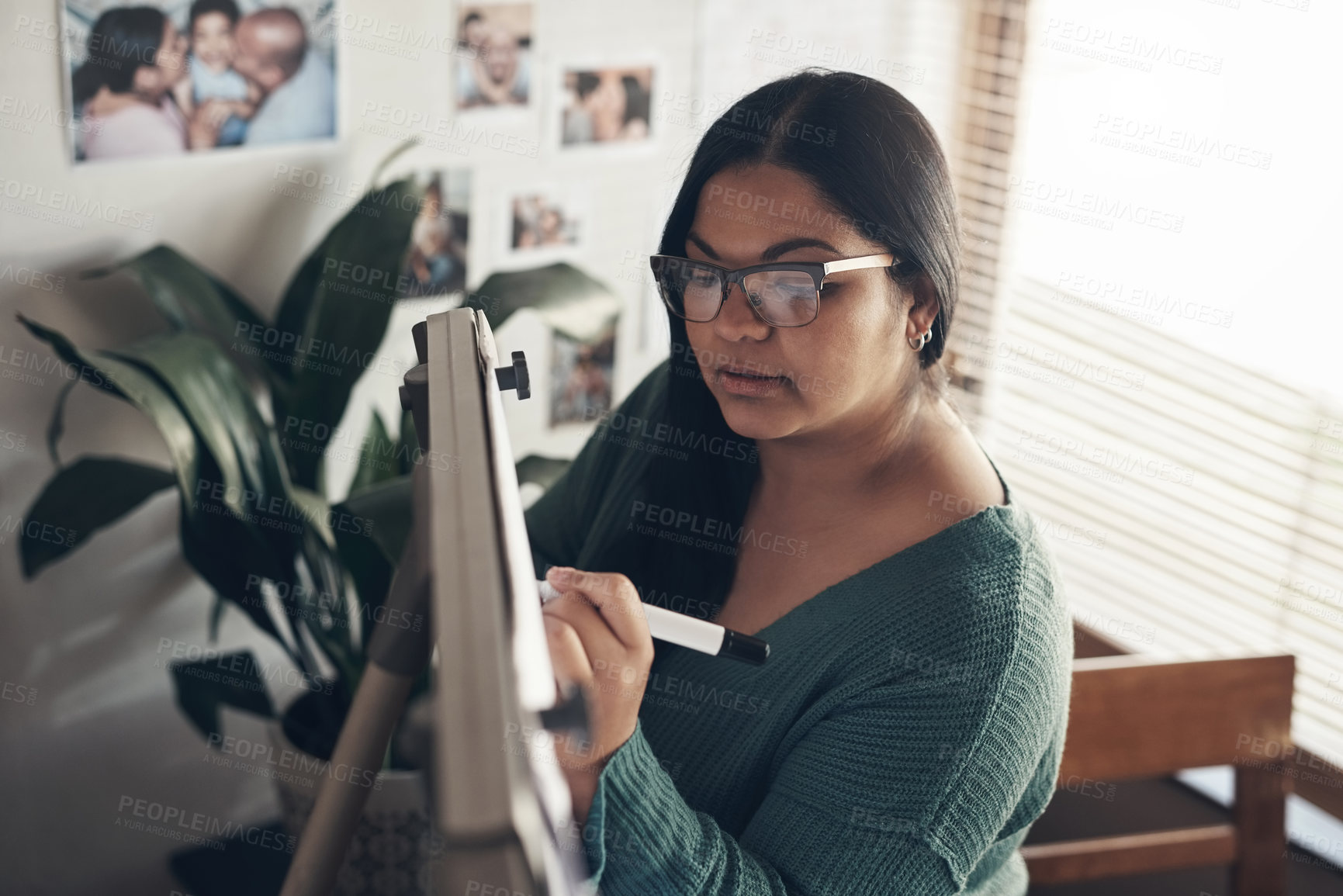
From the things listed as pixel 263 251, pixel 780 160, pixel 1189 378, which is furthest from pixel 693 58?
pixel 780 160

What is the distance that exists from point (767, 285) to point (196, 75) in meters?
1.06

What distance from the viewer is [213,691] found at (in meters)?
1.68

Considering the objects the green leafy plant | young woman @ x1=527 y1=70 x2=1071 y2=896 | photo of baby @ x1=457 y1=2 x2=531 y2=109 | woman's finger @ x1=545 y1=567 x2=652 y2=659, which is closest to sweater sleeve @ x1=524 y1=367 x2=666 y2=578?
young woman @ x1=527 y1=70 x2=1071 y2=896

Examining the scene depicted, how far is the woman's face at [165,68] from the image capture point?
1.57 meters

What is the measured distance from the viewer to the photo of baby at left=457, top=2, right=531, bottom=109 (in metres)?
1.86

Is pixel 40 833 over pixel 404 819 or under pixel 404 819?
under

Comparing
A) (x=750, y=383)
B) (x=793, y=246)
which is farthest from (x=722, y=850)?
(x=793, y=246)

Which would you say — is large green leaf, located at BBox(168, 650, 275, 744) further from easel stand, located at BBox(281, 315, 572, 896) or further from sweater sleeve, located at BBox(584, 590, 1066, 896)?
easel stand, located at BBox(281, 315, 572, 896)

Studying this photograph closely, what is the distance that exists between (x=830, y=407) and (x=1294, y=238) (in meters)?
1.01

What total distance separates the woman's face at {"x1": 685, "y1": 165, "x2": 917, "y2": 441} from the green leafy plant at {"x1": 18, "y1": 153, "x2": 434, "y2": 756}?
56 cm

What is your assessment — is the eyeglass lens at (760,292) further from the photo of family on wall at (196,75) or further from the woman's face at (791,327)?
the photo of family on wall at (196,75)

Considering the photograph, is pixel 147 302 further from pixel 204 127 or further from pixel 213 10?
pixel 213 10

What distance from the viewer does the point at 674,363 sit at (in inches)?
48.1

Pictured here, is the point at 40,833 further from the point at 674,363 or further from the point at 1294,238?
the point at 1294,238
